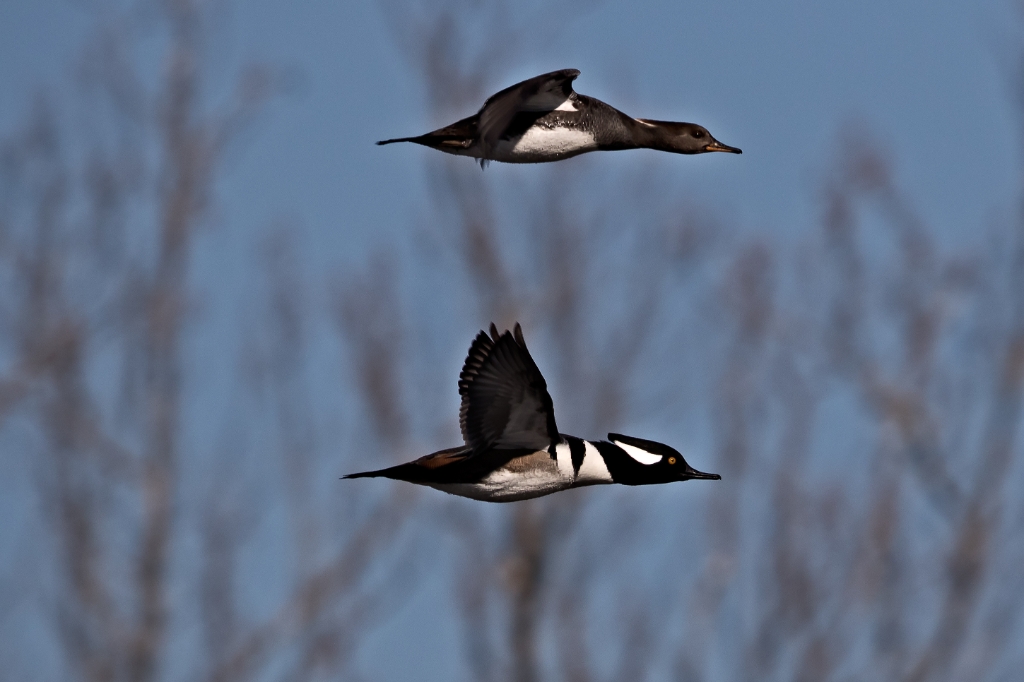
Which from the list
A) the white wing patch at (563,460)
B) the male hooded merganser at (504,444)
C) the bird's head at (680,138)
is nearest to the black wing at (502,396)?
the male hooded merganser at (504,444)

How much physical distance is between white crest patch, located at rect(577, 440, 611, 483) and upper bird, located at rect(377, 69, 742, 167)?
44.6 inches

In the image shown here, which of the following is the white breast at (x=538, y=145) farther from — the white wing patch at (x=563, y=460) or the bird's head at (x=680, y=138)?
the white wing patch at (x=563, y=460)

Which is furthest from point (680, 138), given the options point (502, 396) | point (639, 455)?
point (502, 396)

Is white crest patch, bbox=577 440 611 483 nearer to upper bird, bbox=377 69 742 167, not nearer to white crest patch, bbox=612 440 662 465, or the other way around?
white crest patch, bbox=612 440 662 465

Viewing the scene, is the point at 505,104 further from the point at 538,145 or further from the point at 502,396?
the point at 502,396

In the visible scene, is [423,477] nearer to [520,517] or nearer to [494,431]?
[494,431]

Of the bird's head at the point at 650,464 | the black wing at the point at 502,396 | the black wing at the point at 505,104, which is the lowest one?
the bird's head at the point at 650,464

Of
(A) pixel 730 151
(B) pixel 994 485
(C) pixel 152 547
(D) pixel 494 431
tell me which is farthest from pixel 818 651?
(D) pixel 494 431

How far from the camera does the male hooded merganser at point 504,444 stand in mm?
5637

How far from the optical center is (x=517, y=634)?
1800cm

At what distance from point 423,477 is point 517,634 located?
12526 mm

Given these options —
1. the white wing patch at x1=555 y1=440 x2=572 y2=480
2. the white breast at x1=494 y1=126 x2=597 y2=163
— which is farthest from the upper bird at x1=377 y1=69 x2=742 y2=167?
the white wing patch at x1=555 y1=440 x2=572 y2=480

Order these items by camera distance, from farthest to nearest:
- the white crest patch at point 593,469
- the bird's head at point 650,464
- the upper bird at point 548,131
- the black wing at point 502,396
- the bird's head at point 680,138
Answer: the bird's head at point 680,138
the bird's head at point 650,464
the white crest patch at point 593,469
the upper bird at point 548,131
the black wing at point 502,396

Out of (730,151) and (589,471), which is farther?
(730,151)
